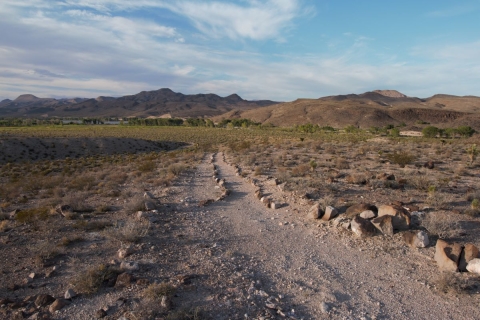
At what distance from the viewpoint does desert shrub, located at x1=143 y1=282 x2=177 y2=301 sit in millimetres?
5410

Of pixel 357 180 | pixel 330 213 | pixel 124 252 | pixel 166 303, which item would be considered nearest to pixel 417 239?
pixel 330 213

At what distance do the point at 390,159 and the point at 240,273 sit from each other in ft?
55.5

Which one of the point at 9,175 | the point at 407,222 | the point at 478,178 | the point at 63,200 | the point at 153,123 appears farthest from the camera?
the point at 153,123

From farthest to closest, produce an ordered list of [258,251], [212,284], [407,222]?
[407,222]
[258,251]
[212,284]

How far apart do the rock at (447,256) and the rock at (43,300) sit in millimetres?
7441

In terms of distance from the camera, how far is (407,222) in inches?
316

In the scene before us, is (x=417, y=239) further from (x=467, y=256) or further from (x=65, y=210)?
(x=65, y=210)

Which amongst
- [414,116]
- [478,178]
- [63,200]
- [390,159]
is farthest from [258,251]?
[414,116]

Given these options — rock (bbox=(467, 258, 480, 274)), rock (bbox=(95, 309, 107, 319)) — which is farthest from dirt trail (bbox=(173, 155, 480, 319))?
rock (bbox=(95, 309, 107, 319))

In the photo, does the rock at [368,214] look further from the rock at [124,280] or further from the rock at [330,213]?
the rock at [124,280]

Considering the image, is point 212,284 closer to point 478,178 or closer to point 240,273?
point 240,273

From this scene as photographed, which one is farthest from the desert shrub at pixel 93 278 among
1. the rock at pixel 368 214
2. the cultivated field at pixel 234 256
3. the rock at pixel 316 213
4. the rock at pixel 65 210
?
the rock at pixel 368 214

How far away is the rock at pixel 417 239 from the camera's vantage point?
730 centimetres

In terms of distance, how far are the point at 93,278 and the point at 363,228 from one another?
6269 mm
